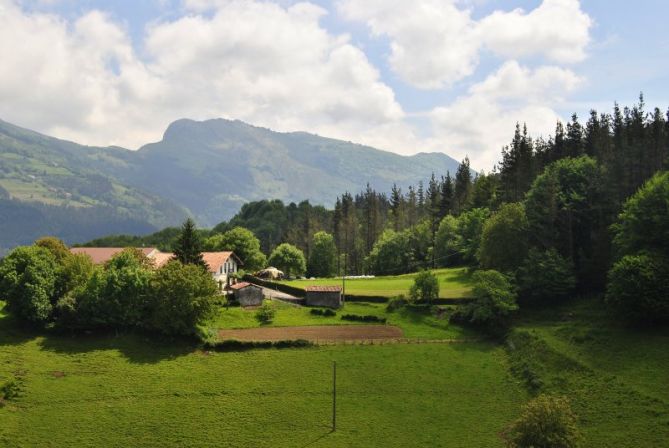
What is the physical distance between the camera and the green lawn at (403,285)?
3513 inches

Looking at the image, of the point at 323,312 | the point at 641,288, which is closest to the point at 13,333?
the point at 323,312

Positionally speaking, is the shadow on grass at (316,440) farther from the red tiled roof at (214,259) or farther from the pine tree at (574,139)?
the pine tree at (574,139)

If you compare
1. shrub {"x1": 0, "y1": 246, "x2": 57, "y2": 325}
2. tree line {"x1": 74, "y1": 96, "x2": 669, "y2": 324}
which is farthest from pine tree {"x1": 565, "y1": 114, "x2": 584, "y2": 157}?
shrub {"x1": 0, "y1": 246, "x2": 57, "y2": 325}

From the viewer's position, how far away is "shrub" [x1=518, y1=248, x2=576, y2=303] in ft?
252

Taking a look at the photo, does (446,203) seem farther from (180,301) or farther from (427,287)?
(180,301)

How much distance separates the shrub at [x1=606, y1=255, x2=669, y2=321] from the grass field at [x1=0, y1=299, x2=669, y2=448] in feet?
7.27

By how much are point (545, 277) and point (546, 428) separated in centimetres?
3700

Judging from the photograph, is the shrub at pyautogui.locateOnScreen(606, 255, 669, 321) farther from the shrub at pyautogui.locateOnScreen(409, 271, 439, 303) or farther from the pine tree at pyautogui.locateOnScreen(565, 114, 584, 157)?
the pine tree at pyautogui.locateOnScreen(565, 114, 584, 157)

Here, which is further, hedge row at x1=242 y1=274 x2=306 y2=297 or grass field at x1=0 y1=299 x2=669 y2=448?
hedge row at x1=242 y1=274 x2=306 y2=297

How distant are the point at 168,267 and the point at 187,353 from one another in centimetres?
1269

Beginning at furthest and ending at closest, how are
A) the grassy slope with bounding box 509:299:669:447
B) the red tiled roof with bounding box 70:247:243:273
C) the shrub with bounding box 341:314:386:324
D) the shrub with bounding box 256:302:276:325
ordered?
the red tiled roof with bounding box 70:247:243:273
the shrub with bounding box 341:314:386:324
the shrub with bounding box 256:302:276:325
the grassy slope with bounding box 509:299:669:447

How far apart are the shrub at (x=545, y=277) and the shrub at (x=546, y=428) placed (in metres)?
34.2

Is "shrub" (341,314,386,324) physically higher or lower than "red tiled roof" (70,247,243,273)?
lower

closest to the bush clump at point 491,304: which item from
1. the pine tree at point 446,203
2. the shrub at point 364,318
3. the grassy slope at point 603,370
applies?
the grassy slope at point 603,370
